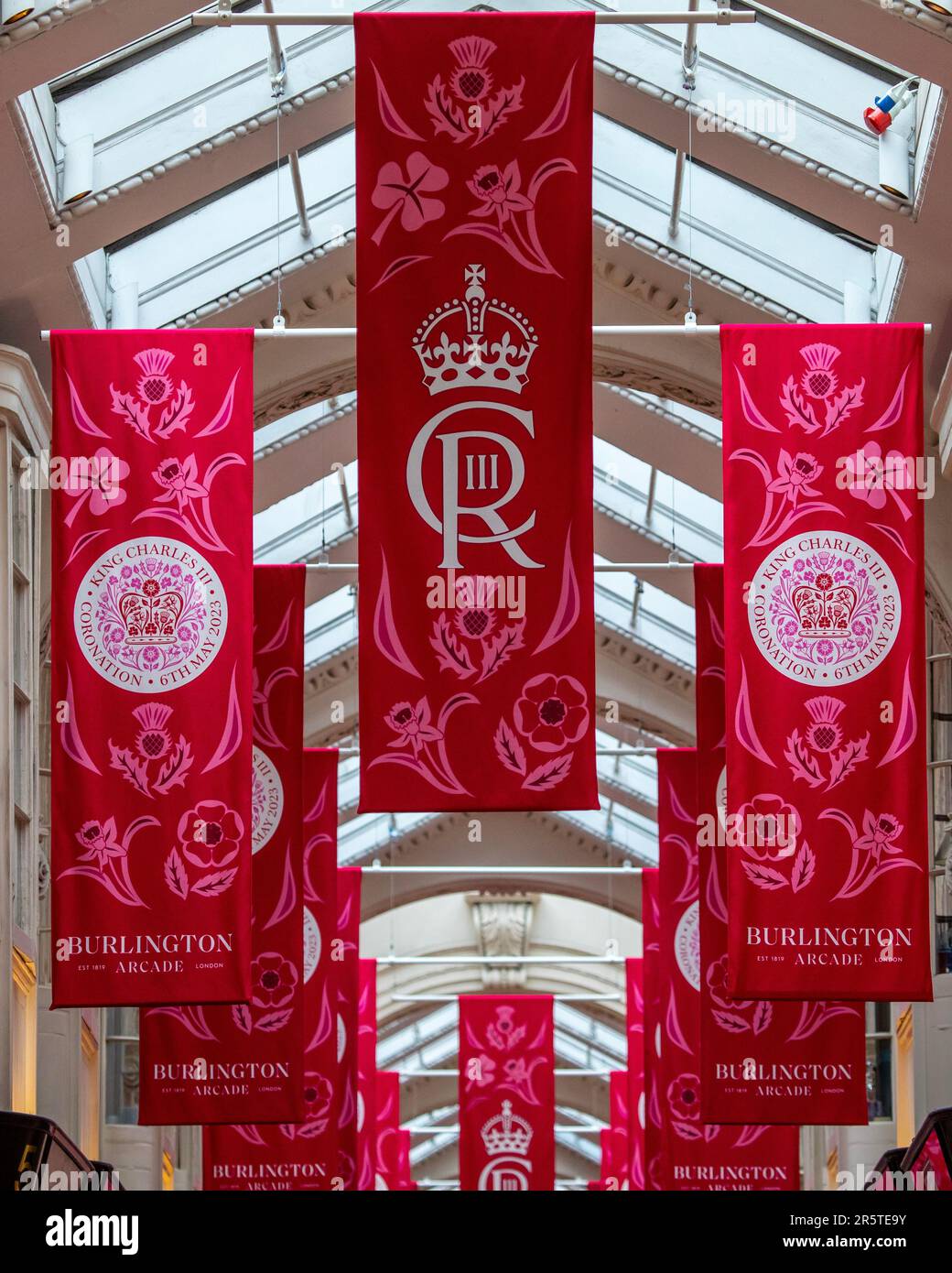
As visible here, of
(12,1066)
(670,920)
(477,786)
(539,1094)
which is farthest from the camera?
(539,1094)

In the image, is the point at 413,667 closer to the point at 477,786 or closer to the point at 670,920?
the point at 477,786

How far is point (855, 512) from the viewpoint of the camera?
10000 mm

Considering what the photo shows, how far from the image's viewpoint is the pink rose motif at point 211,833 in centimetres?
965

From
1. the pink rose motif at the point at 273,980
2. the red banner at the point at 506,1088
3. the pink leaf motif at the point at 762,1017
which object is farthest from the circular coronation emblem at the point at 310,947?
the red banner at the point at 506,1088

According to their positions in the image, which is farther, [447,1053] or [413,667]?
[447,1053]

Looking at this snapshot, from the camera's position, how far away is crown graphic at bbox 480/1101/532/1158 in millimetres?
21844

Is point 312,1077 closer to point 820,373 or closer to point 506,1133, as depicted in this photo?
point 506,1133

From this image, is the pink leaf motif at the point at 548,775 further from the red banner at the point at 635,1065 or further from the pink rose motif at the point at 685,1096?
the red banner at the point at 635,1065

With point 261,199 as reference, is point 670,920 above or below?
below

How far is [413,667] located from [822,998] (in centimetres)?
244

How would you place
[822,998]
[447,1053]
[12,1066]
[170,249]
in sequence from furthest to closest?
[447,1053] < [170,249] < [12,1066] < [822,998]
